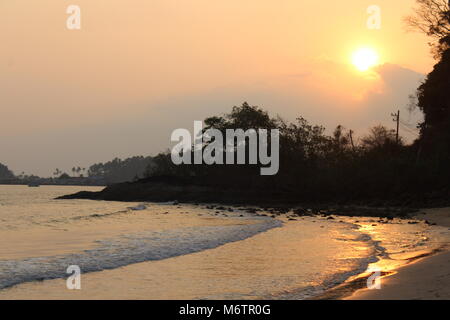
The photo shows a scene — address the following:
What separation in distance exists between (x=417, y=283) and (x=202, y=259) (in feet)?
27.3

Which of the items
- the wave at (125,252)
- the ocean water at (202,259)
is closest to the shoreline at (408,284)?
the ocean water at (202,259)

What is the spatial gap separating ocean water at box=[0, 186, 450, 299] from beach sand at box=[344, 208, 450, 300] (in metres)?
1.12

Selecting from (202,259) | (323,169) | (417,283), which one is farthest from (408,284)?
(323,169)

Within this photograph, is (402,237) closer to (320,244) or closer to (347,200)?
(320,244)

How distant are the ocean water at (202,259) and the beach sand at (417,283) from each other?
112 cm

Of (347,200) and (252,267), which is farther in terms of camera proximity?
(347,200)

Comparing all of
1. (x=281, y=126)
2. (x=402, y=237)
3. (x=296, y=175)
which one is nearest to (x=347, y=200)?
(x=296, y=175)

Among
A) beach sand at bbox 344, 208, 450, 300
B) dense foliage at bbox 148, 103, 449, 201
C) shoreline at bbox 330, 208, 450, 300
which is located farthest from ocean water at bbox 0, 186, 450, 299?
dense foliage at bbox 148, 103, 449, 201

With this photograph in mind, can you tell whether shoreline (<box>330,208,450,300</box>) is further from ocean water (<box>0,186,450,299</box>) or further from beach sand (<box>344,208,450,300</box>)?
ocean water (<box>0,186,450,299</box>)

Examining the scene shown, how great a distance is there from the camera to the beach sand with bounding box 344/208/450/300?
10578mm

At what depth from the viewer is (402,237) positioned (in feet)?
77.1

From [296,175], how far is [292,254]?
60758 millimetres

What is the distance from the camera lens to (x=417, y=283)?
11.7m
